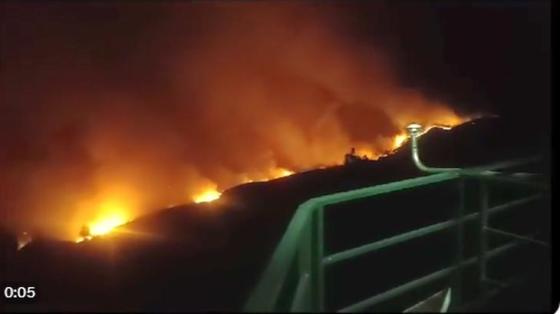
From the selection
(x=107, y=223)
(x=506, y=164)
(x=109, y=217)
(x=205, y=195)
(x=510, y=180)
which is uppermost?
(x=205, y=195)

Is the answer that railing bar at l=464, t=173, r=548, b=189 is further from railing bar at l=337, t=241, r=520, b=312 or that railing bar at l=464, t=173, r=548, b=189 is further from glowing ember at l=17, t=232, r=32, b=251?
glowing ember at l=17, t=232, r=32, b=251

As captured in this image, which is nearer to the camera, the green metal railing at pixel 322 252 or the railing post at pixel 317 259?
the green metal railing at pixel 322 252

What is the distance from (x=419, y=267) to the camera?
4297mm

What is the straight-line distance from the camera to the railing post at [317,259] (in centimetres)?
221

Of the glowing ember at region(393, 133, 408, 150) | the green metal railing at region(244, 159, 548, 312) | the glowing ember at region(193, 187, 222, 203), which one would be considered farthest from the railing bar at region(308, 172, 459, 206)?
the glowing ember at region(193, 187, 222, 203)

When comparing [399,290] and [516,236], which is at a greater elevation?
[516,236]

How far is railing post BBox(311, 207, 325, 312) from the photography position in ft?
7.24

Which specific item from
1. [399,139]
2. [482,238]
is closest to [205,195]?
[399,139]

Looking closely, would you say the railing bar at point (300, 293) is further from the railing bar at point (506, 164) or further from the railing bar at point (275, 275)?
the railing bar at point (506, 164)

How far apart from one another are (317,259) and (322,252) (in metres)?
0.04

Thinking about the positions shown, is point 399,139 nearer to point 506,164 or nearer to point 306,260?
point 506,164

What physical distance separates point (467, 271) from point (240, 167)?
796 centimetres

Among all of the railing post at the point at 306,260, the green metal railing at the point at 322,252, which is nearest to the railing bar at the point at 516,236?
the green metal railing at the point at 322,252

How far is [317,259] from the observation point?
89.0 inches
